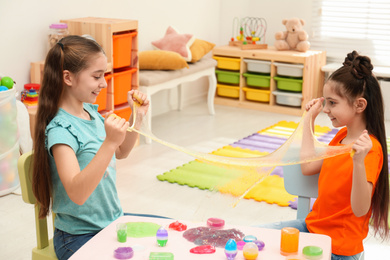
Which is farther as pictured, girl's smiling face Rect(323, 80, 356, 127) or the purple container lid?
the purple container lid

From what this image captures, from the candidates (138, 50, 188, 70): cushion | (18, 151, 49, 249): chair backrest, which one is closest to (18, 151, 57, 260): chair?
(18, 151, 49, 249): chair backrest

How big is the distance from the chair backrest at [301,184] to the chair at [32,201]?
0.83m

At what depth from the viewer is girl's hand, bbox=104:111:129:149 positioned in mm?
1486

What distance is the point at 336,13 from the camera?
5.66 m

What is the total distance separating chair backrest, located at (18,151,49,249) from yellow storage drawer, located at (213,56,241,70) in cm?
399

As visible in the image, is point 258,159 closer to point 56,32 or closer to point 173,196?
point 173,196

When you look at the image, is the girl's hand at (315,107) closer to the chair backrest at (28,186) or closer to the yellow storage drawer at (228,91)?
the chair backrest at (28,186)

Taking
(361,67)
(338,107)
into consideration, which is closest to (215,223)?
(338,107)

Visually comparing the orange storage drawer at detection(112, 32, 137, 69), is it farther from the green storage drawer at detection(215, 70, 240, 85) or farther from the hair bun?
the hair bun

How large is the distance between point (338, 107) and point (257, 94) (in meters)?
3.81

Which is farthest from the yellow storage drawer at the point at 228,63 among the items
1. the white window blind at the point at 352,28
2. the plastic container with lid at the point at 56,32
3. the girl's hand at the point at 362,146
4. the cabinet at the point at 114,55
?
the girl's hand at the point at 362,146

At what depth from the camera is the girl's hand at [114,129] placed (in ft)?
4.88

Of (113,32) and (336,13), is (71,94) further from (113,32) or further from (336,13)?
(336,13)

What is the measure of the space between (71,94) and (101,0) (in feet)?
9.23
